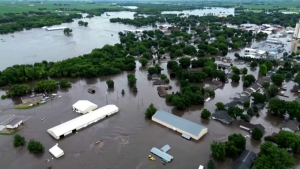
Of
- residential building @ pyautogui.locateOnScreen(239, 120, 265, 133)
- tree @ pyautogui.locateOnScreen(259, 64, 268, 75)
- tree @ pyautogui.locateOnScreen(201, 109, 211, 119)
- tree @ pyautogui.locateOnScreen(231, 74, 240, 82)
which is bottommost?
residential building @ pyautogui.locateOnScreen(239, 120, 265, 133)

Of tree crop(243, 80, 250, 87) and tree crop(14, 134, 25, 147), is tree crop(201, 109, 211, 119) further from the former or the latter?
tree crop(14, 134, 25, 147)

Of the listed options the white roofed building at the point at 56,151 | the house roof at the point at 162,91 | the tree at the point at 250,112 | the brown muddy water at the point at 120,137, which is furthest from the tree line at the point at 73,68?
the tree at the point at 250,112

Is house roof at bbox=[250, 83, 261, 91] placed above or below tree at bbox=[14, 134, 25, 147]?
above

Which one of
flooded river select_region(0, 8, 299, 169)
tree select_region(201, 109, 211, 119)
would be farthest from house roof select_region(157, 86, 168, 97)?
tree select_region(201, 109, 211, 119)

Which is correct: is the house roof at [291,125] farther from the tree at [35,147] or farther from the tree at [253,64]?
the tree at [35,147]

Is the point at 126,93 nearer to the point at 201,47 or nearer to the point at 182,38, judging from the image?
the point at 201,47

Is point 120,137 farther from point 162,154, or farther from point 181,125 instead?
point 181,125

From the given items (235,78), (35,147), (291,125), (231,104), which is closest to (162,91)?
(231,104)
